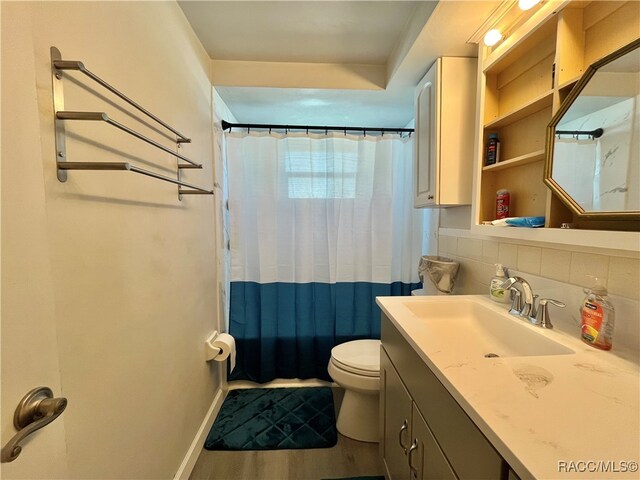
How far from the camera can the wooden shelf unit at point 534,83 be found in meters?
0.87

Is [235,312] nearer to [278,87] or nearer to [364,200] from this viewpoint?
[364,200]

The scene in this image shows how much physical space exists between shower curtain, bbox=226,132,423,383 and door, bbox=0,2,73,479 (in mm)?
1617

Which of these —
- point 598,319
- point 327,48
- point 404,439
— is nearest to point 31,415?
point 404,439

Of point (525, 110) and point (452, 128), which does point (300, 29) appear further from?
point (525, 110)

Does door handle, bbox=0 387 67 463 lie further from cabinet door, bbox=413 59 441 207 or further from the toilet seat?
cabinet door, bbox=413 59 441 207

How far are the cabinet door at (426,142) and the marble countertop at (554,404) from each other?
0.94 metres

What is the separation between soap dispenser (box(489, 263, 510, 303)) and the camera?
1.27 m

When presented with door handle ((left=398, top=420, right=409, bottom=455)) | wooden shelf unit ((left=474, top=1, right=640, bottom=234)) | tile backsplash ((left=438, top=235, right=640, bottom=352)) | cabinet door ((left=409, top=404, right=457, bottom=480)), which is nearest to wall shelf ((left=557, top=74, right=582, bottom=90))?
wooden shelf unit ((left=474, top=1, right=640, bottom=234))

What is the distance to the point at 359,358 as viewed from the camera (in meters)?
1.78

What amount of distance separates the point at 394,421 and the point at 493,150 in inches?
49.1

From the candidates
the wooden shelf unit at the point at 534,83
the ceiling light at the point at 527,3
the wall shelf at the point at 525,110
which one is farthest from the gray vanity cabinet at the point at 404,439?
Answer: the ceiling light at the point at 527,3

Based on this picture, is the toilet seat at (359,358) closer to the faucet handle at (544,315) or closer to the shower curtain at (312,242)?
the shower curtain at (312,242)

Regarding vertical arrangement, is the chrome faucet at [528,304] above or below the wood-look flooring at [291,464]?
above

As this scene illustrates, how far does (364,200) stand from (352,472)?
1.66m
